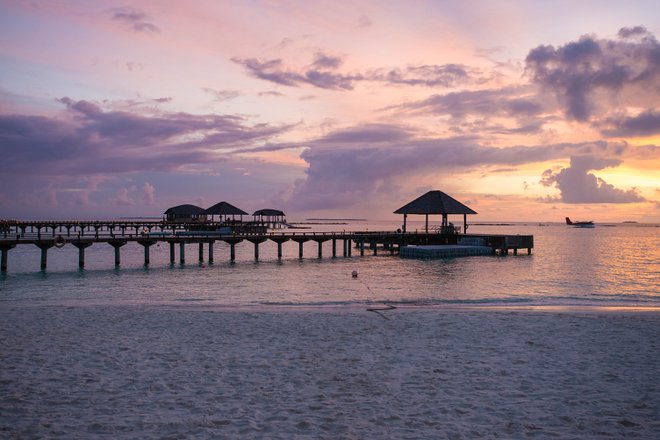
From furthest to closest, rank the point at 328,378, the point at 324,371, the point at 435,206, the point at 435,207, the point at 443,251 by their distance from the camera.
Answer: the point at 435,206 → the point at 435,207 → the point at 443,251 → the point at 324,371 → the point at 328,378

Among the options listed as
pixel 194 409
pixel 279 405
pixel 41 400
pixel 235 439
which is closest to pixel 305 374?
pixel 279 405

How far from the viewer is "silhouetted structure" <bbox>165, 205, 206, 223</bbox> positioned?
80.2 metres

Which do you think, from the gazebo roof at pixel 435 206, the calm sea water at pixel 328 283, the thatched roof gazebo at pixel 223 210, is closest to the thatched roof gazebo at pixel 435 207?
the gazebo roof at pixel 435 206

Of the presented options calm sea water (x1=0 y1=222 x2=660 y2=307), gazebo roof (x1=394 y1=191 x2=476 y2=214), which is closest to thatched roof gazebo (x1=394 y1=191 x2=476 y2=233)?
gazebo roof (x1=394 y1=191 x2=476 y2=214)

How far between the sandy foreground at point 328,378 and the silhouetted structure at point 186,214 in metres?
65.4

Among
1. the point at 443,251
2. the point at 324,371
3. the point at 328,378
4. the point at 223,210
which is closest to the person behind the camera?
the point at 328,378

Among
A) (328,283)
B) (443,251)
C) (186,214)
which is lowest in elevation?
(328,283)

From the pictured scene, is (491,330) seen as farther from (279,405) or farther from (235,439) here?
(235,439)

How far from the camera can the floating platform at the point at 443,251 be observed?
50.4 metres

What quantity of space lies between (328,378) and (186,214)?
7575 centimetres

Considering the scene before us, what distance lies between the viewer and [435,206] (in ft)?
180

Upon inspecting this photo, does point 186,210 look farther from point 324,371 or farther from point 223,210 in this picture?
point 324,371

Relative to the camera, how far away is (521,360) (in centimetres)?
1134

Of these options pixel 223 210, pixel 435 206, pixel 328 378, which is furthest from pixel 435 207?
pixel 328 378
